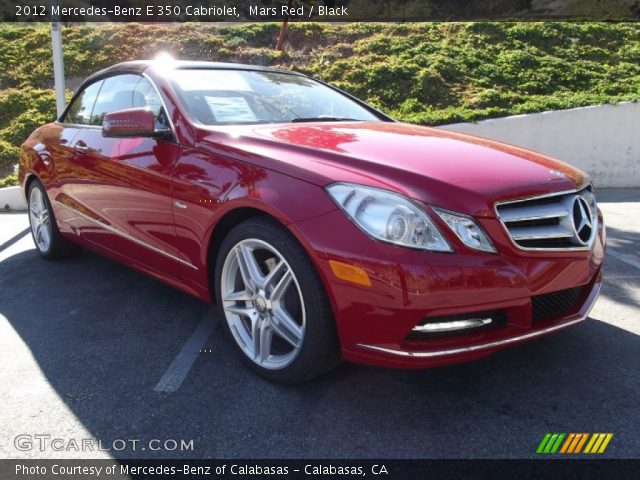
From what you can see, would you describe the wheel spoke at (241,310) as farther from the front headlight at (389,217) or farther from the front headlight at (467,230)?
the front headlight at (467,230)

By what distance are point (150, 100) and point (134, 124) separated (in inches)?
17.1

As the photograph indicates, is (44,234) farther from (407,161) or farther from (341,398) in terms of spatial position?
(407,161)

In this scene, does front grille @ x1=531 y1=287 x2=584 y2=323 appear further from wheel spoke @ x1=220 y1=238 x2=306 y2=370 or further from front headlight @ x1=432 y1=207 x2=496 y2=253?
wheel spoke @ x1=220 y1=238 x2=306 y2=370

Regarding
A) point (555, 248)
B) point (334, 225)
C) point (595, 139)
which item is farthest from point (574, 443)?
point (595, 139)

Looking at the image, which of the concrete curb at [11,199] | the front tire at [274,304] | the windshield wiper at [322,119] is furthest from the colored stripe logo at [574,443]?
the concrete curb at [11,199]

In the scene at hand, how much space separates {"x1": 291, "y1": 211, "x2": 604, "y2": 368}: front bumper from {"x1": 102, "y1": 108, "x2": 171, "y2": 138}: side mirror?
121cm

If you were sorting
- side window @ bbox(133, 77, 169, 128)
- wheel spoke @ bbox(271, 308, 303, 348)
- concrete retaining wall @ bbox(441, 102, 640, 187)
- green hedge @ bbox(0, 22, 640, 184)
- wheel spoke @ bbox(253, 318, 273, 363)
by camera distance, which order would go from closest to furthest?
wheel spoke @ bbox(271, 308, 303, 348) → wheel spoke @ bbox(253, 318, 273, 363) → side window @ bbox(133, 77, 169, 128) → concrete retaining wall @ bbox(441, 102, 640, 187) → green hedge @ bbox(0, 22, 640, 184)

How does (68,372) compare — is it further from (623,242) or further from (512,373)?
(623,242)

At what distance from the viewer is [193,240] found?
277 centimetres

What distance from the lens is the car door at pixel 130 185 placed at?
295 cm

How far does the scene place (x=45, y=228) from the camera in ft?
14.8

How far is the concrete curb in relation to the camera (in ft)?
24.3

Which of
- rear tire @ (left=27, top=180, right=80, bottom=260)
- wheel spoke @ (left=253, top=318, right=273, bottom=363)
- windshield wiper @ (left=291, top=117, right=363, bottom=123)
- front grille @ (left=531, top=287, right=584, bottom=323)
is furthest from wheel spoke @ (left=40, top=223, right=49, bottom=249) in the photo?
front grille @ (left=531, top=287, right=584, bottom=323)

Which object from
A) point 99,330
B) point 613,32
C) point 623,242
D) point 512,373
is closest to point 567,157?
point 623,242
